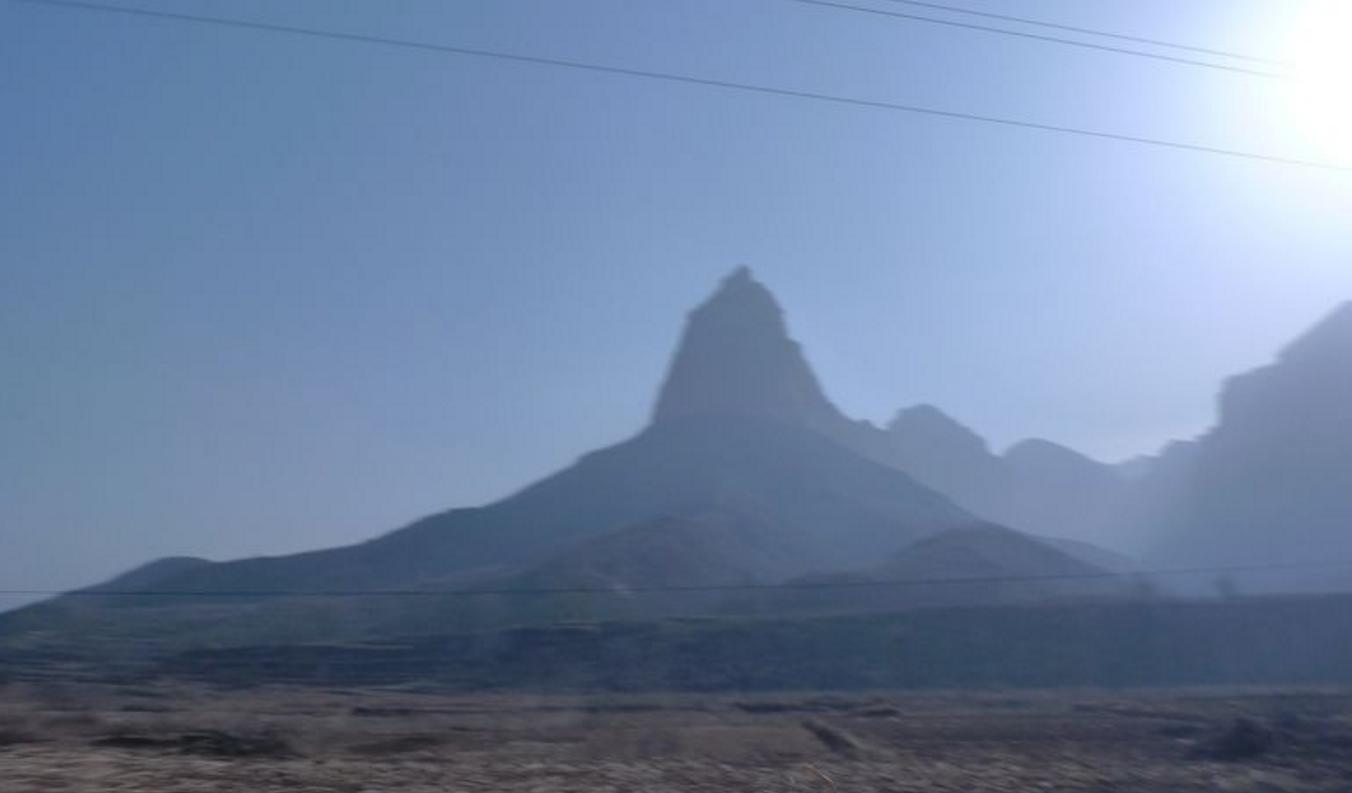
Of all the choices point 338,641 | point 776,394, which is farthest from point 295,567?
point 776,394

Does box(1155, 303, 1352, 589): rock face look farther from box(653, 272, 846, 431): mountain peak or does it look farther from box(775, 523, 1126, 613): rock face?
box(653, 272, 846, 431): mountain peak

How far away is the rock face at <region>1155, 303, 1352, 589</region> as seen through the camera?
445 ft

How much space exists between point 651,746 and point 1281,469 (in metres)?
117

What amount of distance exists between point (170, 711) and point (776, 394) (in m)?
127

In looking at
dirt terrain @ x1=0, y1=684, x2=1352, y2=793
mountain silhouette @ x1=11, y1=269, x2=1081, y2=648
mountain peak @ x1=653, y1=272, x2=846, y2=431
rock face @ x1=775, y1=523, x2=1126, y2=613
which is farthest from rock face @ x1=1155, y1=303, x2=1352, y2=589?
dirt terrain @ x1=0, y1=684, x2=1352, y2=793

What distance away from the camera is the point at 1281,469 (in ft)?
469

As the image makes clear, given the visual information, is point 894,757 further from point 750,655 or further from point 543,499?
point 543,499

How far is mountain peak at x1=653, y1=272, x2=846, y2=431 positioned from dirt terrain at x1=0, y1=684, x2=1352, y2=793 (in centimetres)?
11288

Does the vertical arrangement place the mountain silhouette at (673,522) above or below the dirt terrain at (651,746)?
above

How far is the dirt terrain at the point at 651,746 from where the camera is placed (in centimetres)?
3008

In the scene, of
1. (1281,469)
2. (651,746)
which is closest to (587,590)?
(651,746)

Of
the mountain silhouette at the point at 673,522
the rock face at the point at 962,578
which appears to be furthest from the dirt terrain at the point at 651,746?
the mountain silhouette at the point at 673,522

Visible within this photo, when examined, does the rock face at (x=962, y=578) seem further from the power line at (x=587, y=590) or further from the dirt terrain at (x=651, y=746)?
the dirt terrain at (x=651, y=746)

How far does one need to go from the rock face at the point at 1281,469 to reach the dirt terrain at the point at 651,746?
85310mm
